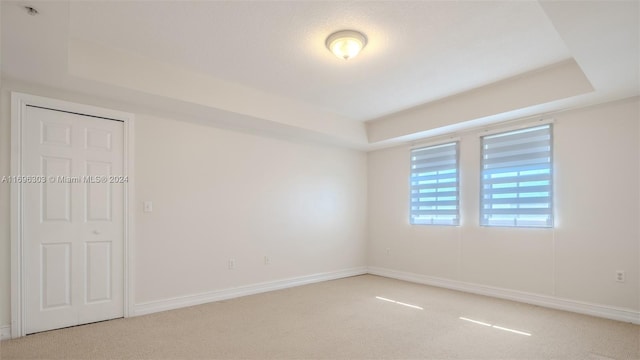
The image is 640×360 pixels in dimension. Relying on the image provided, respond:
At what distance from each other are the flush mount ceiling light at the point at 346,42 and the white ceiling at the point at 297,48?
67mm

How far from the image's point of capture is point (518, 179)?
4.21 meters

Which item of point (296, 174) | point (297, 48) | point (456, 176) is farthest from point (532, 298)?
point (297, 48)

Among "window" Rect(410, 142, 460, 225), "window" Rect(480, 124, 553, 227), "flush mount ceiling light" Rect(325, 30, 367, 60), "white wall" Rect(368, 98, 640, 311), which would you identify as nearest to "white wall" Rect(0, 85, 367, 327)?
"window" Rect(410, 142, 460, 225)

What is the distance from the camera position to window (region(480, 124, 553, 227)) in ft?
13.1

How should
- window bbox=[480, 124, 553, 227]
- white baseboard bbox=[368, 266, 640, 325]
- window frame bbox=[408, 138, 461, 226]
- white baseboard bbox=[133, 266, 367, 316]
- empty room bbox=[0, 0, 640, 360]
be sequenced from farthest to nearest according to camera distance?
window frame bbox=[408, 138, 461, 226], window bbox=[480, 124, 553, 227], white baseboard bbox=[133, 266, 367, 316], white baseboard bbox=[368, 266, 640, 325], empty room bbox=[0, 0, 640, 360]

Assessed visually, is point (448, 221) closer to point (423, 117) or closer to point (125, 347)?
point (423, 117)

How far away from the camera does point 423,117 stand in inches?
186

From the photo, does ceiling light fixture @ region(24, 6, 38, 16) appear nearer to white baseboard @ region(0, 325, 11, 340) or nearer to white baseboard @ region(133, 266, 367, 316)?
white baseboard @ region(0, 325, 11, 340)

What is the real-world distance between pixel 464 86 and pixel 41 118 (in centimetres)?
448

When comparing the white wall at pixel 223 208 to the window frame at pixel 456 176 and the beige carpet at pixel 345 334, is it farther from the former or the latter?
the window frame at pixel 456 176

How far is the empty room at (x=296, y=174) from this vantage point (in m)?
2.62

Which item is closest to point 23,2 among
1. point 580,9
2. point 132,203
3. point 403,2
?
point 132,203

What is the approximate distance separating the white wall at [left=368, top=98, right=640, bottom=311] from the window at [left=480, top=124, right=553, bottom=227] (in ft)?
0.35

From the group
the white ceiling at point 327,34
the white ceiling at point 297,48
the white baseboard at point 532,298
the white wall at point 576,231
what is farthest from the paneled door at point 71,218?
the white wall at point 576,231
